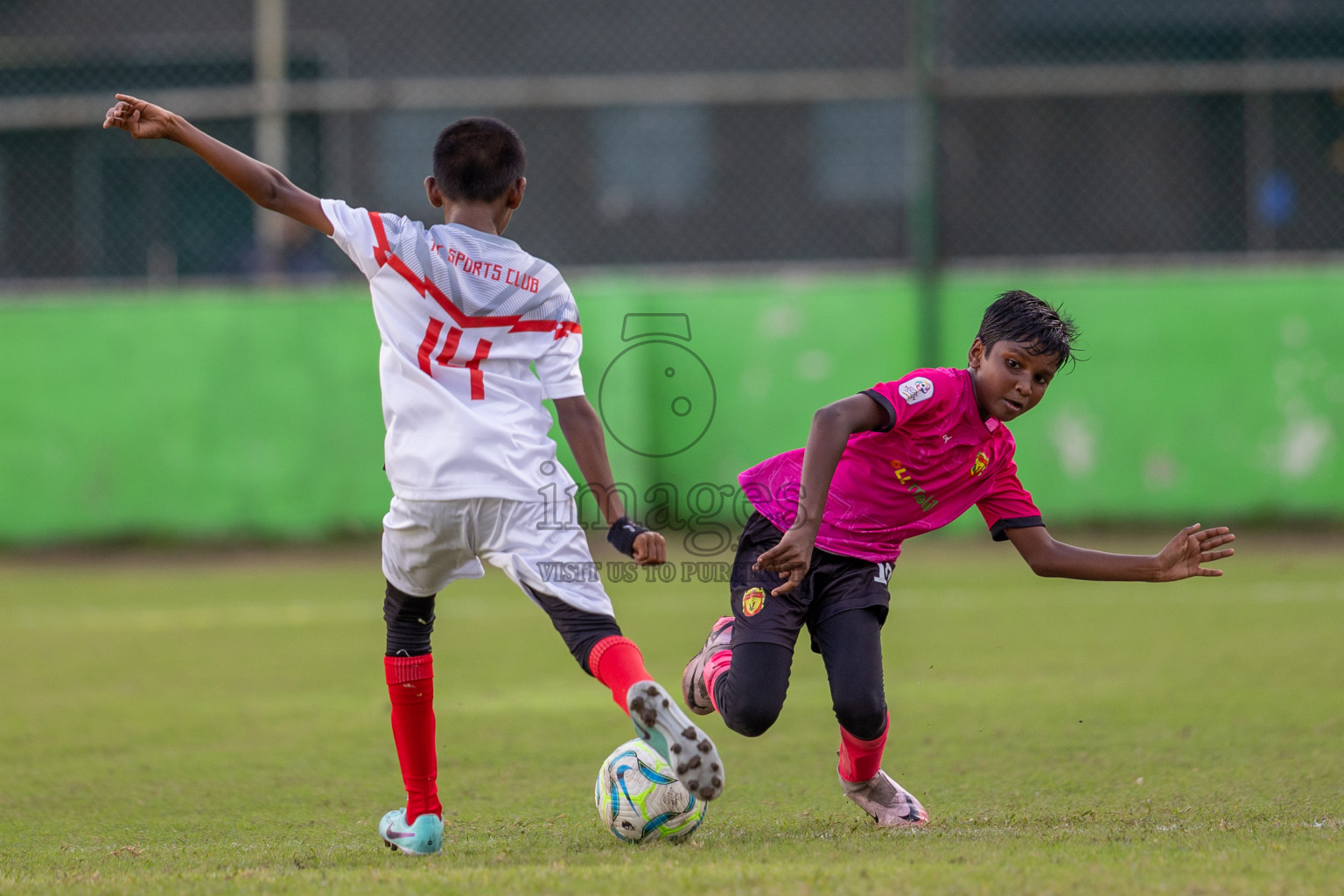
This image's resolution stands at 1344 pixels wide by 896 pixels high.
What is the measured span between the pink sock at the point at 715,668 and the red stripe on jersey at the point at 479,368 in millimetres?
1164

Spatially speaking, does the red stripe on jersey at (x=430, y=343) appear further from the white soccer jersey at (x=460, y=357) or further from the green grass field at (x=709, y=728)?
the green grass field at (x=709, y=728)

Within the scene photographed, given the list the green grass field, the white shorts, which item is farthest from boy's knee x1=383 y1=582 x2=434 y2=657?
the green grass field

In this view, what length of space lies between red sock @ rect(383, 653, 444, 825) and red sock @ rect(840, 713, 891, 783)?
3.56ft

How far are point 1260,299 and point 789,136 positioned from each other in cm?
A: 521

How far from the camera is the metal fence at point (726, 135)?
43.9 feet

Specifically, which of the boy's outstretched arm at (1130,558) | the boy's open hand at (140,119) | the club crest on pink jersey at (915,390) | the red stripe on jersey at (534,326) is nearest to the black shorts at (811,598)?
the boy's outstretched arm at (1130,558)

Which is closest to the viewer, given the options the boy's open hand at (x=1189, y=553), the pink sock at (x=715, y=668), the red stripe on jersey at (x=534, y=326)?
the red stripe on jersey at (x=534, y=326)

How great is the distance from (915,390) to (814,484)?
43 cm

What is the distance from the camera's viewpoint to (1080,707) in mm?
5305

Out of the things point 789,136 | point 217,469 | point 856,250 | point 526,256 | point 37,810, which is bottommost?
point 37,810

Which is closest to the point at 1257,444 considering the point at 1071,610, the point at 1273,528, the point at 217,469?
the point at 1273,528

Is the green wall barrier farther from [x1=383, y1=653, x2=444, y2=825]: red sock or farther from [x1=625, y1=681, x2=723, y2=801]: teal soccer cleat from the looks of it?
[x1=625, y1=681, x2=723, y2=801]: teal soccer cleat

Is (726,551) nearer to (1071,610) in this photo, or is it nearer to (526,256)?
(1071,610)

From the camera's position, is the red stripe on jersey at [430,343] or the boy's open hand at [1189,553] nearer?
the red stripe on jersey at [430,343]
